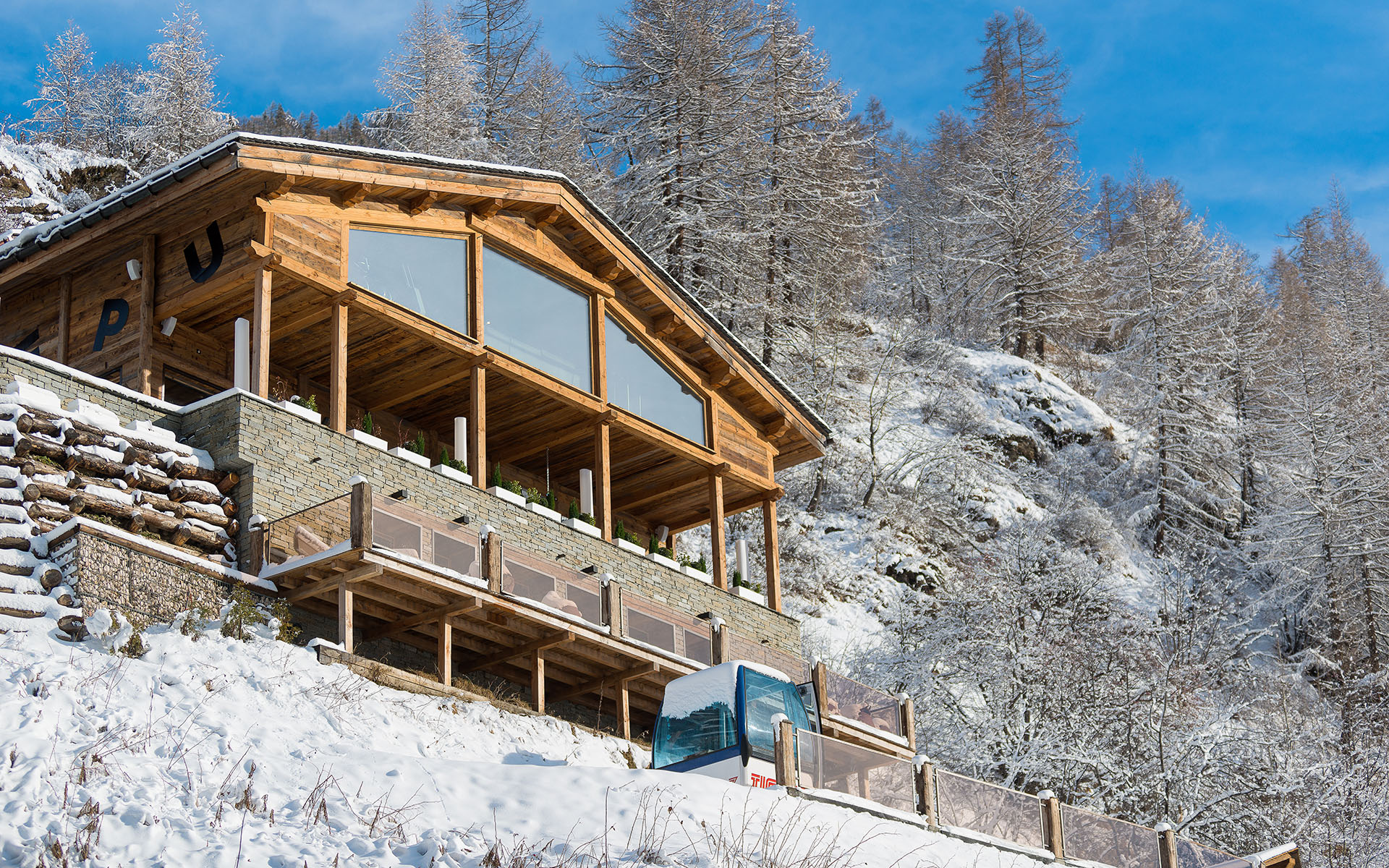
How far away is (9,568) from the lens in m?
14.8

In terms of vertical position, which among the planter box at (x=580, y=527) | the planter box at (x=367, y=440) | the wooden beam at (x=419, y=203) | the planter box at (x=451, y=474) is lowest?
the planter box at (x=580, y=527)

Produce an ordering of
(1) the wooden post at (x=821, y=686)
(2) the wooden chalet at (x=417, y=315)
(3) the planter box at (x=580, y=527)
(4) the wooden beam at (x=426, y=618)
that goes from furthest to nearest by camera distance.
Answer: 1. (3) the planter box at (x=580, y=527)
2. (1) the wooden post at (x=821, y=686)
3. (2) the wooden chalet at (x=417, y=315)
4. (4) the wooden beam at (x=426, y=618)

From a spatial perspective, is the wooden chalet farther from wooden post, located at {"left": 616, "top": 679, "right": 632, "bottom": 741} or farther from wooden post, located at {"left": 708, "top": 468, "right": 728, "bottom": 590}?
wooden post, located at {"left": 616, "top": 679, "right": 632, "bottom": 741}

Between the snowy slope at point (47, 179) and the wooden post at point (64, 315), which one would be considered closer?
the wooden post at point (64, 315)

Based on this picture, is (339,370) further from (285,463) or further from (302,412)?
(285,463)

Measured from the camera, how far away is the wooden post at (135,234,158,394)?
20.4 meters

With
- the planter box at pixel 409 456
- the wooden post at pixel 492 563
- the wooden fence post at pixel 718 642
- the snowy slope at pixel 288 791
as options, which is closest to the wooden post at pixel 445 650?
the wooden post at pixel 492 563

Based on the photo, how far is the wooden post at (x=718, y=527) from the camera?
26094 mm

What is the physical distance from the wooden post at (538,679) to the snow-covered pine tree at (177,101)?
120ft

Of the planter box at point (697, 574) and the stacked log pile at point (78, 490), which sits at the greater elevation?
the planter box at point (697, 574)

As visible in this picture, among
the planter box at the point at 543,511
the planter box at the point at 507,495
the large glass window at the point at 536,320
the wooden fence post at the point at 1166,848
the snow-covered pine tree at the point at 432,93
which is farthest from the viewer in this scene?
the snow-covered pine tree at the point at 432,93

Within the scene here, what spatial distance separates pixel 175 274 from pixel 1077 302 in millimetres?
42163

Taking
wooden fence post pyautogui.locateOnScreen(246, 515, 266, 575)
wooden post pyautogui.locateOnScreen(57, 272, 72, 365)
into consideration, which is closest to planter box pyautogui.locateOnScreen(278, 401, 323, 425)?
wooden fence post pyautogui.locateOnScreen(246, 515, 266, 575)

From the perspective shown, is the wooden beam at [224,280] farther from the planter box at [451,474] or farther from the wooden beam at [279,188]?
the planter box at [451,474]
